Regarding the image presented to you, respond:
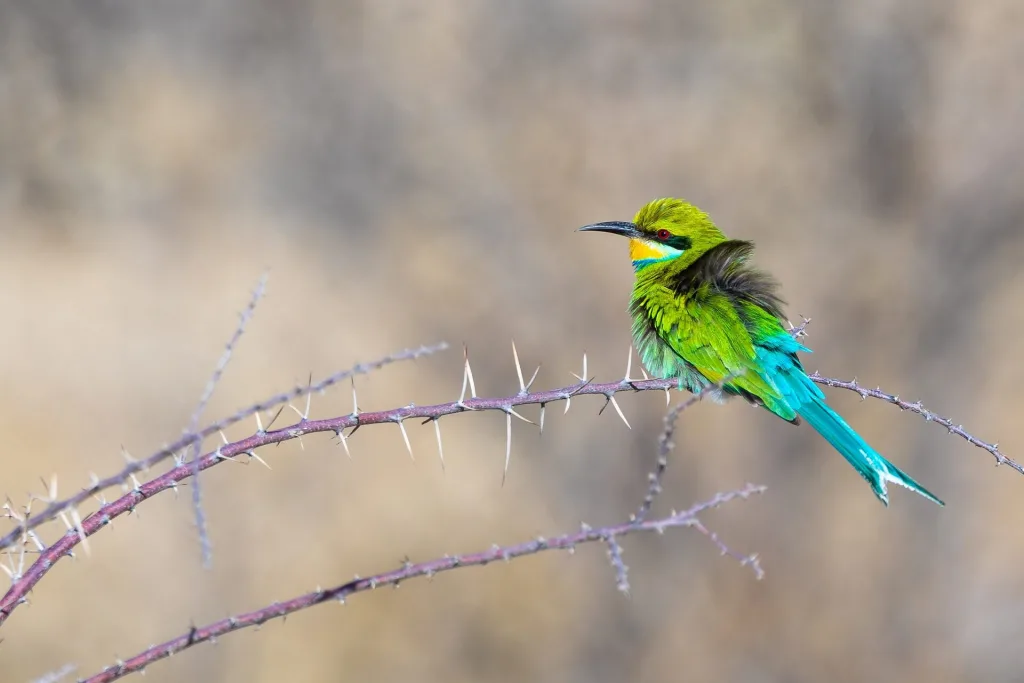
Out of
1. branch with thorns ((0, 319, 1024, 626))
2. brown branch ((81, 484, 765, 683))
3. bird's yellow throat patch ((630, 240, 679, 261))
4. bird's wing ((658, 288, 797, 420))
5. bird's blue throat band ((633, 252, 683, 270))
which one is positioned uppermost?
bird's yellow throat patch ((630, 240, 679, 261))

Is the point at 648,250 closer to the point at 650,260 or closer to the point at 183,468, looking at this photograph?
the point at 650,260

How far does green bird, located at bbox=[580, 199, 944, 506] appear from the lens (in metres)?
2.50

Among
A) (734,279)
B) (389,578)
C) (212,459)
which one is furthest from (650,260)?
(389,578)

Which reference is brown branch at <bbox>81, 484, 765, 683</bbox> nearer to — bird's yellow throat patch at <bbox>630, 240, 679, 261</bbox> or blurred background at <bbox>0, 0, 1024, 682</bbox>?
bird's yellow throat patch at <bbox>630, 240, 679, 261</bbox>

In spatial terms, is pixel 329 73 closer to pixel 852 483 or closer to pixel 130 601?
pixel 130 601

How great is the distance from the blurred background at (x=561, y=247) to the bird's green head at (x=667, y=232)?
8.87 feet

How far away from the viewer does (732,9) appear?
20.7 feet

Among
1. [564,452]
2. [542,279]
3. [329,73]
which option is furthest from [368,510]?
[329,73]

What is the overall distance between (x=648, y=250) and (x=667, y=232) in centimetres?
8

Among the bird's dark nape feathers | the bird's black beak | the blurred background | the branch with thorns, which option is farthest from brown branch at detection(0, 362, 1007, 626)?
the blurred background

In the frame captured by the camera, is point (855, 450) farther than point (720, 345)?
No

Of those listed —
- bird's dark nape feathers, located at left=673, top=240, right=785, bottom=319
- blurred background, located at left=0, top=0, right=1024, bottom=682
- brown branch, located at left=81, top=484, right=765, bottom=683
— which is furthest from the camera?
blurred background, located at left=0, top=0, right=1024, bottom=682

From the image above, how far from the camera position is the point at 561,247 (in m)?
6.20

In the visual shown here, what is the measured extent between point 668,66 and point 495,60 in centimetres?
107
